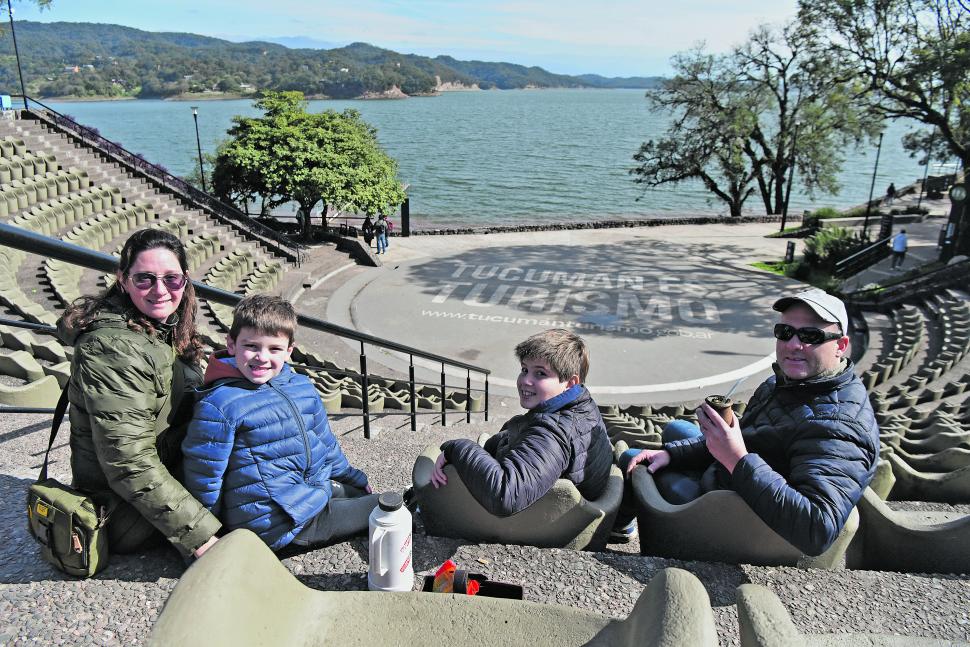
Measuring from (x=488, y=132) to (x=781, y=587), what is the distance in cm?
13127

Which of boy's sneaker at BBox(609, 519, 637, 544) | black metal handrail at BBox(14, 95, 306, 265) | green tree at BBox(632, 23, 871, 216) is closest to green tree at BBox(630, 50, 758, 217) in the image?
green tree at BBox(632, 23, 871, 216)

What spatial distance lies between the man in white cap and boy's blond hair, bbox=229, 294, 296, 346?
2.00 metres

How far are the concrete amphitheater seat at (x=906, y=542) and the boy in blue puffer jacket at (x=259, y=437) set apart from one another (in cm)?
274

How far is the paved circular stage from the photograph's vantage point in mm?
16156

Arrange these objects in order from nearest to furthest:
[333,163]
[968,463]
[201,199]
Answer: [968,463]
[201,199]
[333,163]

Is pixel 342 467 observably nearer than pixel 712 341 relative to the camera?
Yes

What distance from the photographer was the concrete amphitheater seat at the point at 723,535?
123 inches

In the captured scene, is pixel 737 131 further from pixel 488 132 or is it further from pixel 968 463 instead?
pixel 488 132

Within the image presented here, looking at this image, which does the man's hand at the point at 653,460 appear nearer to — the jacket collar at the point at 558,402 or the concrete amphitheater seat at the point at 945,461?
the jacket collar at the point at 558,402

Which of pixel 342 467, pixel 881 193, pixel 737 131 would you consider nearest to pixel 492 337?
pixel 342 467

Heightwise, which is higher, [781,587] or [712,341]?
[781,587]

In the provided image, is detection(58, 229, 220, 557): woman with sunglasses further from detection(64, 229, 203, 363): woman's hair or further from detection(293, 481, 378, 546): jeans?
detection(293, 481, 378, 546): jeans

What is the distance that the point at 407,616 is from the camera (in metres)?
2.68

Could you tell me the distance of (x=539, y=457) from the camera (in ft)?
9.96
